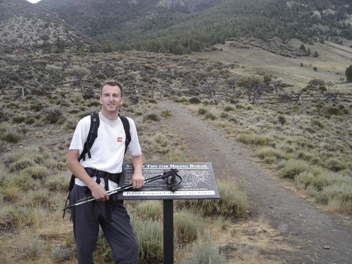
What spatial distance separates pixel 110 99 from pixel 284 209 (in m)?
4.82

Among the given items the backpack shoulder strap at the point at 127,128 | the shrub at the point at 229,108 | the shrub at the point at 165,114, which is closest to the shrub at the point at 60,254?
the backpack shoulder strap at the point at 127,128

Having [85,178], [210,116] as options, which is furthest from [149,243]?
[210,116]

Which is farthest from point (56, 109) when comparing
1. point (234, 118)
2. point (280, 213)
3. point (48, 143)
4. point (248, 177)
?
point (280, 213)

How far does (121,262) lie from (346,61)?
10485cm

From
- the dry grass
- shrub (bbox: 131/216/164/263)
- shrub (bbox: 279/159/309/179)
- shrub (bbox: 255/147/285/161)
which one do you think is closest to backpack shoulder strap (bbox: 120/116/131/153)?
shrub (bbox: 131/216/164/263)

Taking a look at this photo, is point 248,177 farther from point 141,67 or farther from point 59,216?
point 141,67

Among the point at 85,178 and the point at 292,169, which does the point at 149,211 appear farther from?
the point at 292,169

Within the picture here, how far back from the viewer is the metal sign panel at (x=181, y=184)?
3.32 meters

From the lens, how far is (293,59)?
85250mm

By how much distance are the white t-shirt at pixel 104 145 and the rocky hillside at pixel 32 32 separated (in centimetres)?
6841

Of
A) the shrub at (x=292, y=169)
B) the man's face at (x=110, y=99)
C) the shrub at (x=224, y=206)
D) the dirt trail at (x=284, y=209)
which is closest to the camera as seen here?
the man's face at (x=110, y=99)

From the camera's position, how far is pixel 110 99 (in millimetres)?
3270

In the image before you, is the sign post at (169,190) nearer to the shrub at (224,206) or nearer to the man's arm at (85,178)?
the man's arm at (85,178)

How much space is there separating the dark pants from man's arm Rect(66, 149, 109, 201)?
147 millimetres
